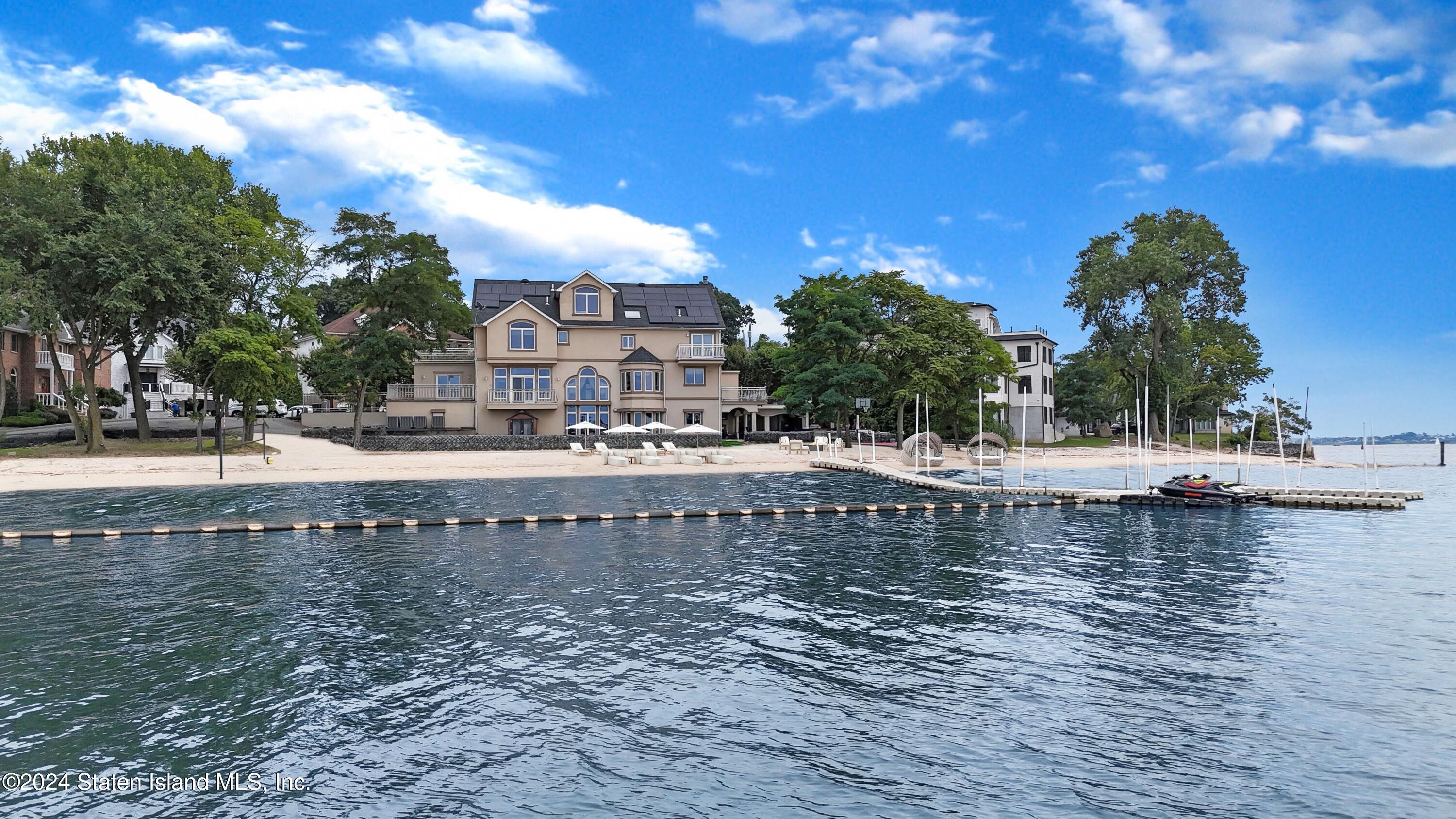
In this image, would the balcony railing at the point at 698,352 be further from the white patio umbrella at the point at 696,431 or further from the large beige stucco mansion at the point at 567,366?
the white patio umbrella at the point at 696,431

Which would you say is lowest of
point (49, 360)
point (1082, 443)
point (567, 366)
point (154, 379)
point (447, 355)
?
point (1082, 443)

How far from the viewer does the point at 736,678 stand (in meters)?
12.1

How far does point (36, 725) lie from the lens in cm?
1018

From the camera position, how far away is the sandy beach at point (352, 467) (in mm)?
40406

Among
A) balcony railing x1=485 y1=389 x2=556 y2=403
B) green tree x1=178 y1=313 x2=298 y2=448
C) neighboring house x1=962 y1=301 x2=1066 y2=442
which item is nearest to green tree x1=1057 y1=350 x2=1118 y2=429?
neighboring house x1=962 y1=301 x2=1066 y2=442

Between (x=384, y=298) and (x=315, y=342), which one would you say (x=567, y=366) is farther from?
(x=315, y=342)

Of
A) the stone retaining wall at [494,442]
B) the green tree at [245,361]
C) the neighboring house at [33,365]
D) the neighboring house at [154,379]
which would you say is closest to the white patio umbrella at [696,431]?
the stone retaining wall at [494,442]

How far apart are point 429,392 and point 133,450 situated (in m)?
19.6

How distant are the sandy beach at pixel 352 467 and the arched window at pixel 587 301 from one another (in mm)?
14243

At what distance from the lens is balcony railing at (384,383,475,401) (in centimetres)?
6488

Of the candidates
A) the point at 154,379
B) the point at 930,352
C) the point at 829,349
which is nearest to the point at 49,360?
the point at 154,379

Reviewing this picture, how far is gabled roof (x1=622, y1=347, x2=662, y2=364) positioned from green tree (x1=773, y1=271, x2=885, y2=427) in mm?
9841

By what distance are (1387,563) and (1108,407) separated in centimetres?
6412

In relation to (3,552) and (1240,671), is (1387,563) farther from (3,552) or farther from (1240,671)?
(3,552)
